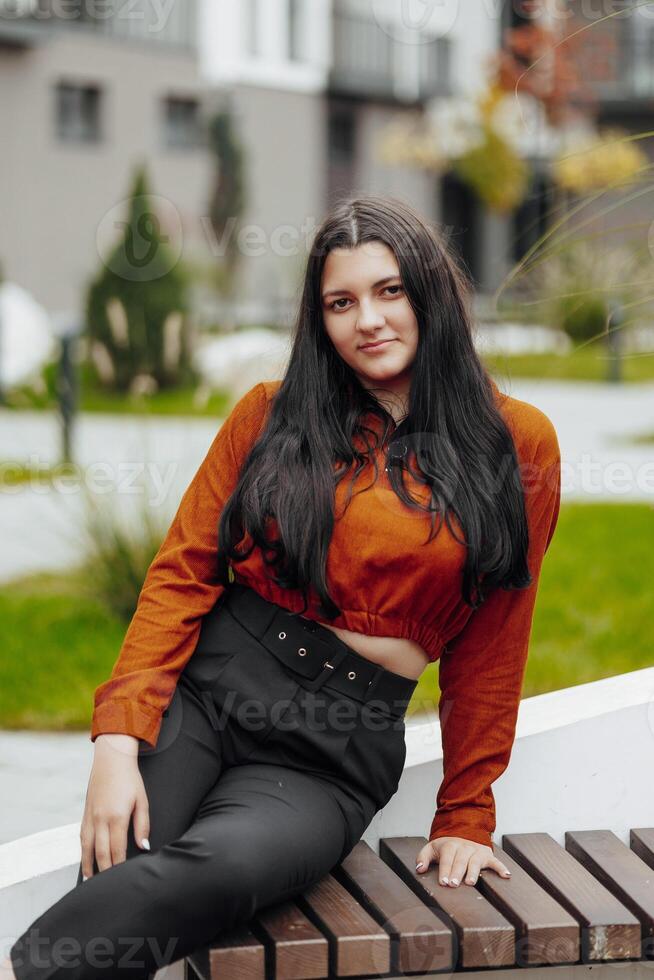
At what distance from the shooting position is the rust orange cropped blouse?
6.52 feet

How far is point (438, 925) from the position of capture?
1856 millimetres

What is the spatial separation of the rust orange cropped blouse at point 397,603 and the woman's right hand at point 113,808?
0.14 ft

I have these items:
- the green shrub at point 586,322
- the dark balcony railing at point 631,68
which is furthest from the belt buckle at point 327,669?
the dark balcony railing at point 631,68

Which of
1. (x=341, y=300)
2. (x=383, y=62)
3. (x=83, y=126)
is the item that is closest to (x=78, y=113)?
(x=83, y=126)

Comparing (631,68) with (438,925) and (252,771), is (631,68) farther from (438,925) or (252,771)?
(438,925)

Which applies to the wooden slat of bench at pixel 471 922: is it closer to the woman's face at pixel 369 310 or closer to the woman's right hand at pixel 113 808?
the woman's right hand at pixel 113 808

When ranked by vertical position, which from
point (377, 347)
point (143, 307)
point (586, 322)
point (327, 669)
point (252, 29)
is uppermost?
point (252, 29)

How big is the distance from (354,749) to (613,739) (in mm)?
527

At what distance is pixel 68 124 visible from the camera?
2134 centimetres

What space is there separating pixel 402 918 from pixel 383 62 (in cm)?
2633

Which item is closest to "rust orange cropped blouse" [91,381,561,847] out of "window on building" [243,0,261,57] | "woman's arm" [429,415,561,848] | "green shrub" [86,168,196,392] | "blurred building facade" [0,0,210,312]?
"woman's arm" [429,415,561,848]

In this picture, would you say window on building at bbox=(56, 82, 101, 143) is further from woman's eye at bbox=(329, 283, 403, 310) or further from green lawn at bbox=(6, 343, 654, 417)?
woman's eye at bbox=(329, 283, 403, 310)

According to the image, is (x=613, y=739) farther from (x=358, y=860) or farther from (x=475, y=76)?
(x=475, y=76)

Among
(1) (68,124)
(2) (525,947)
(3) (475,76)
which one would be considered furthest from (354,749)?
Answer: (3) (475,76)
